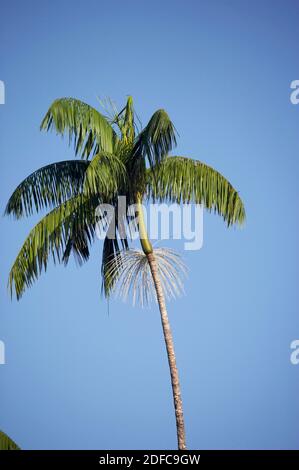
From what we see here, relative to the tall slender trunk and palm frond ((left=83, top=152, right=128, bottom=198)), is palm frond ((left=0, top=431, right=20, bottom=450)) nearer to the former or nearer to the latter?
the tall slender trunk

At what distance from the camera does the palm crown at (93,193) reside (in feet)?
138

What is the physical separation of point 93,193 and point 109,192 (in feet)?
1.38

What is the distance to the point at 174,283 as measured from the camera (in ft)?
136

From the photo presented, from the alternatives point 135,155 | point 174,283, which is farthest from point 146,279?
point 135,155

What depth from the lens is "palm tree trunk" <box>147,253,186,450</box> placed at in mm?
40031

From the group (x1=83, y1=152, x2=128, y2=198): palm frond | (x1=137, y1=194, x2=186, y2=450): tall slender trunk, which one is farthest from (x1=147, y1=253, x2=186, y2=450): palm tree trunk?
(x1=83, y1=152, x2=128, y2=198): palm frond

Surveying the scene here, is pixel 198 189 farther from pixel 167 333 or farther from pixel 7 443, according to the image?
pixel 7 443

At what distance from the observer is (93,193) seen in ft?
137

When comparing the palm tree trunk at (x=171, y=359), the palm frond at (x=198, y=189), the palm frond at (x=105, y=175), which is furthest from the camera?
the palm frond at (x=198, y=189)

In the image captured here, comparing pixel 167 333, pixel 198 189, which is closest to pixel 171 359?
pixel 167 333

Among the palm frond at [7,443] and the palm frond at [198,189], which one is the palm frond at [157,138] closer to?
the palm frond at [198,189]

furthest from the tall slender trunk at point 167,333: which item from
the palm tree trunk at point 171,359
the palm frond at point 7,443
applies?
the palm frond at point 7,443
